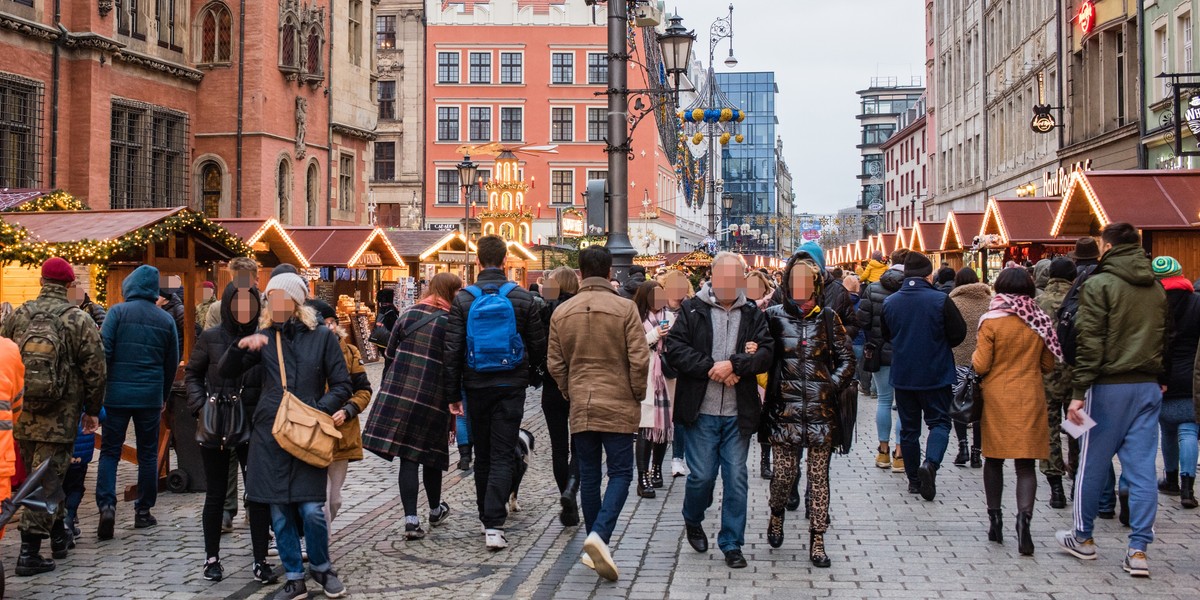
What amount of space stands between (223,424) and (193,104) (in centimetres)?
2347

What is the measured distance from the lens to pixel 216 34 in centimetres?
2866

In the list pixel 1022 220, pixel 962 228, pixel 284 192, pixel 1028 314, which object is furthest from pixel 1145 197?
pixel 284 192

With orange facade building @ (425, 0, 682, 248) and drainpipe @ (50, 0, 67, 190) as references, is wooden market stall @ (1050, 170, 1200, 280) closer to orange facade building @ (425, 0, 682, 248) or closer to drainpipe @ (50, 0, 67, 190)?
drainpipe @ (50, 0, 67, 190)

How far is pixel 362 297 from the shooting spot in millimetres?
30391

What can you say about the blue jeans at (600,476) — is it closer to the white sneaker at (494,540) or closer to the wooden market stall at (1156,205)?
the white sneaker at (494,540)

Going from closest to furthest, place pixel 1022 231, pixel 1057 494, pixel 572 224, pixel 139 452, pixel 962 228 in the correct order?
pixel 139 452, pixel 1057 494, pixel 1022 231, pixel 962 228, pixel 572 224

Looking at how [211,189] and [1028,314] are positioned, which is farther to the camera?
[211,189]

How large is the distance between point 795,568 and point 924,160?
67950mm

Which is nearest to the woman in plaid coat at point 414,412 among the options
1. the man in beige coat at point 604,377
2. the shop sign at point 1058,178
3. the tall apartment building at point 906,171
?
the man in beige coat at point 604,377

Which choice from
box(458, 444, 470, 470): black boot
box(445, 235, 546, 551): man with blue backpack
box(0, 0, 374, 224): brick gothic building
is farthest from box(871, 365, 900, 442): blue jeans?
box(0, 0, 374, 224): brick gothic building

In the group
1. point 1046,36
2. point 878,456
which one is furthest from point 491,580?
point 1046,36

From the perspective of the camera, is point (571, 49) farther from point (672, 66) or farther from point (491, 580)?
point (491, 580)

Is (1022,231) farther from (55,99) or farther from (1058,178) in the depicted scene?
(55,99)

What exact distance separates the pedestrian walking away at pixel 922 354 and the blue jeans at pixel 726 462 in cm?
281
